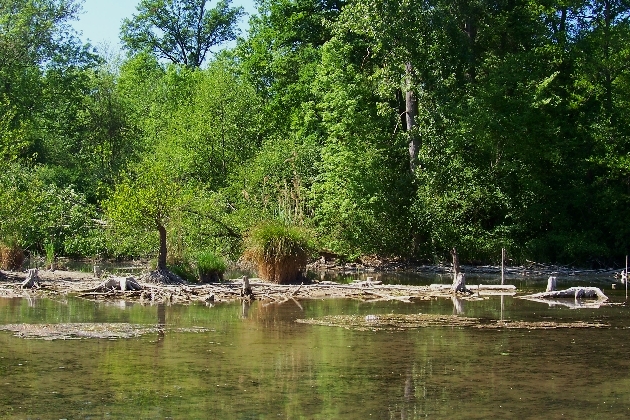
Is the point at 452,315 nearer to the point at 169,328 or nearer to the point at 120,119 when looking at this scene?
the point at 169,328

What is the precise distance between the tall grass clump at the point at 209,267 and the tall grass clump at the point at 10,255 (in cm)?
685

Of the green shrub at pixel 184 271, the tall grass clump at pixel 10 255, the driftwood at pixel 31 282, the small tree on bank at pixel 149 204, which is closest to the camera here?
the driftwood at pixel 31 282

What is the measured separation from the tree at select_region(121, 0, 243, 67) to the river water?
5114cm

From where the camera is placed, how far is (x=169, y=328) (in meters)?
17.6

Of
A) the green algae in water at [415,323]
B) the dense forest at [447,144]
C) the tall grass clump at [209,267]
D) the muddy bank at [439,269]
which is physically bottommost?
the green algae in water at [415,323]

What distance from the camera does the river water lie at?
11156mm

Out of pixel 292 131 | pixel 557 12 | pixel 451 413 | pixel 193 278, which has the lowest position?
pixel 451 413

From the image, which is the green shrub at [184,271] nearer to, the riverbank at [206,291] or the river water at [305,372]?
the riverbank at [206,291]

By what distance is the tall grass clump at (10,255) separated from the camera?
1144 inches

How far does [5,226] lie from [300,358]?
666 inches

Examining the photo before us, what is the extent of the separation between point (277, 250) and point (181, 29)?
46.5m

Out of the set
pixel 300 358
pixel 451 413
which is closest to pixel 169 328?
pixel 300 358

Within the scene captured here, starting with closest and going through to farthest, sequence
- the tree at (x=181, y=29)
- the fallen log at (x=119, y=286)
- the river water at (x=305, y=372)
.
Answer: the river water at (x=305, y=372), the fallen log at (x=119, y=286), the tree at (x=181, y=29)

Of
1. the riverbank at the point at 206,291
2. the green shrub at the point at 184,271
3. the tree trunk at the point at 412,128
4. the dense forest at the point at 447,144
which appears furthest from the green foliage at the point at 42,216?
the tree trunk at the point at 412,128
